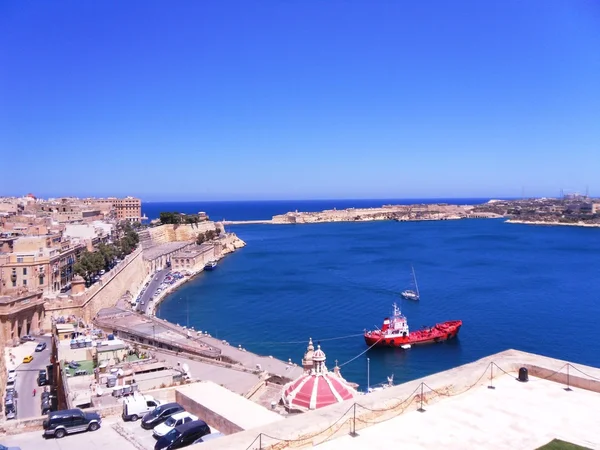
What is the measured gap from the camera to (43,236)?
2989cm

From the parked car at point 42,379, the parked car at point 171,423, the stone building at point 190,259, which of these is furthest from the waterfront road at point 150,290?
the parked car at point 171,423

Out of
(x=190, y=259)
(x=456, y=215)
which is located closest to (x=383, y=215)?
(x=456, y=215)

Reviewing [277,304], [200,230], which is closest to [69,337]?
[277,304]

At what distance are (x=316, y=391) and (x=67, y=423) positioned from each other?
4777 millimetres

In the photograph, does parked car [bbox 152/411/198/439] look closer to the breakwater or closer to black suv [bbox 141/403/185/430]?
black suv [bbox 141/403/185/430]

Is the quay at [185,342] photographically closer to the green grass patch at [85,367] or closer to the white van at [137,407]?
the green grass patch at [85,367]

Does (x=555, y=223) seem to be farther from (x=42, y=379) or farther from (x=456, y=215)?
(x=42, y=379)

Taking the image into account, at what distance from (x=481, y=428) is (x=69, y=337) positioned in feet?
48.4

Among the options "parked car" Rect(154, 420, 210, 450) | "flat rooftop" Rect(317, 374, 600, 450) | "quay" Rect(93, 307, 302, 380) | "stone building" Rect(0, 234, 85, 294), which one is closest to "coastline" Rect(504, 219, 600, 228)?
"stone building" Rect(0, 234, 85, 294)

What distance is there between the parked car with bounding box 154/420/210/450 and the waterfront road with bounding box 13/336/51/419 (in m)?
8.09

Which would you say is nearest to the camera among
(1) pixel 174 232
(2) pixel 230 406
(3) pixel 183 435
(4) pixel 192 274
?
(3) pixel 183 435

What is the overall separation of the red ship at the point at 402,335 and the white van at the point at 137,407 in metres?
18.1

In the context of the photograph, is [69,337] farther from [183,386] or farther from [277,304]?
[277,304]

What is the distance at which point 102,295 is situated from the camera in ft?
87.9
